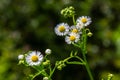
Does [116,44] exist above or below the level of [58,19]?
below

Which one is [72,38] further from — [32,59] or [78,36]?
[32,59]

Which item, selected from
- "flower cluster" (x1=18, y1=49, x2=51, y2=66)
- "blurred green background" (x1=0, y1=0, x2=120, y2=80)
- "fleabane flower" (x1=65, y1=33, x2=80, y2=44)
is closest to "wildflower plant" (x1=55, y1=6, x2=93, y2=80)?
"fleabane flower" (x1=65, y1=33, x2=80, y2=44)

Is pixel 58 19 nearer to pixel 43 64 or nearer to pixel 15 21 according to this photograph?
pixel 15 21

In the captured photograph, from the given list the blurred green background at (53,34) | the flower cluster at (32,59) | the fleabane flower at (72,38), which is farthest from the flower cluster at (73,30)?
the blurred green background at (53,34)

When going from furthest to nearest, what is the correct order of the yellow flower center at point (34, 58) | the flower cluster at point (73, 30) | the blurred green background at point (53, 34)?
the blurred green background at point (53, 34)
the flower cluster at point (73, 30)
the yellow flower center at point (34, 58)

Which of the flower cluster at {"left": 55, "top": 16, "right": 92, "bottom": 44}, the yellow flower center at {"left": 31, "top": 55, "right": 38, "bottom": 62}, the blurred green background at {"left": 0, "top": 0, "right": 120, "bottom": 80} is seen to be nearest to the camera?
the yellow flower center at {"left": 31, "top": 55, "right": 38, "bottom": 62}

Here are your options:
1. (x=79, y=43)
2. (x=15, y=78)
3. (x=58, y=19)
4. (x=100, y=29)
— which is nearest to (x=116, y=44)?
(x=100, y=29)

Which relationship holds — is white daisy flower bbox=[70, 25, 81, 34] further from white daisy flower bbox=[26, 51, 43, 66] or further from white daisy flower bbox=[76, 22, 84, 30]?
white daisy flower bbox=[26, 51, 43, 66]

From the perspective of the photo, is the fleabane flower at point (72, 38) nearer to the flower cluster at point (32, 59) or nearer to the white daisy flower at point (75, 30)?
the white daisy flower at point (75, 30)
